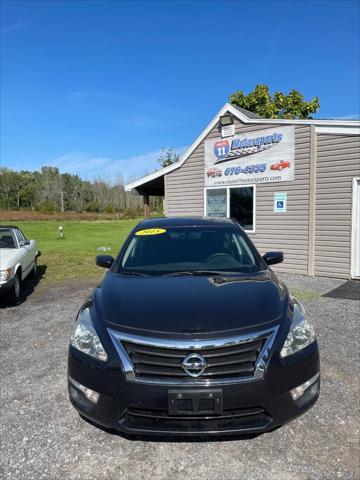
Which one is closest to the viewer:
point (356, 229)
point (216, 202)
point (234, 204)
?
point (356, 229)

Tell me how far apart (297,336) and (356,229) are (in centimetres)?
714

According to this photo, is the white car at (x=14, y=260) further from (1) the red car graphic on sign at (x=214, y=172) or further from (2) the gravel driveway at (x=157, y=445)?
(1) the red car graphic on sign at (x=214, y=172)

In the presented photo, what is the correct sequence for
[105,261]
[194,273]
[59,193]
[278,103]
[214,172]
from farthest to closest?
[59,193], [278,103], [214,172], [105,261], [194,273]

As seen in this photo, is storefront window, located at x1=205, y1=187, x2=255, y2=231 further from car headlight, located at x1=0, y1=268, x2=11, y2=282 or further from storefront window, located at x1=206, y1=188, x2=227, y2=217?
car headlight, located at x1=0, y1=268, x2=11, y2=282

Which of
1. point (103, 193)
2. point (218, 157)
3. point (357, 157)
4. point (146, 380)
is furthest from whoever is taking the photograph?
point (103, 193)

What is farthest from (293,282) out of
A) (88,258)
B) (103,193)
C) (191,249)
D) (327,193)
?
(103,193)

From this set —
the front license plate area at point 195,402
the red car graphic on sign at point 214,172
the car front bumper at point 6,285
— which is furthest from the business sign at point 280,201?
the front license plate area at point 195,402

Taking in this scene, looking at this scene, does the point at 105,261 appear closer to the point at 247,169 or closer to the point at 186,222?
the point at 186,222

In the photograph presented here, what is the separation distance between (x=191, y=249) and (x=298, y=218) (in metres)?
6.53

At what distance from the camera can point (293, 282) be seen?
8922 mm

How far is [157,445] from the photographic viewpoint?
286 centimetres

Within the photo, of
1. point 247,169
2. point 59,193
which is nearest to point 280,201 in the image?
point 247,169

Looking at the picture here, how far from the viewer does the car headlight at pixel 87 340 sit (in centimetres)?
254

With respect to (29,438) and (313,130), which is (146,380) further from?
(313,130)
